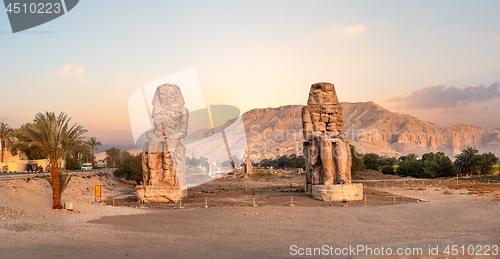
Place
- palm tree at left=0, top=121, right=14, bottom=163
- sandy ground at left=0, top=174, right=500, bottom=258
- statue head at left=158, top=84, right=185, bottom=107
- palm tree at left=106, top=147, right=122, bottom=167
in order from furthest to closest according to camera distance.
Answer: palm tree at left=106, top=147, right=122, bottom=167, palm tree at left=0, top=121, right=14, bottom=163, statue head at left=158, top=84, right=185, bottom=107, sandy ground at left=0, top=174, right=500, bottom=258

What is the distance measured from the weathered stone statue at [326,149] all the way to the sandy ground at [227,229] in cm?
243

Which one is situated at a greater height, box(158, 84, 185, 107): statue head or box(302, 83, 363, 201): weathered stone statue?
box(158, 84, 185, 107): statue head

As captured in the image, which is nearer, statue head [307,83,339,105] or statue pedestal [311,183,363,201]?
statue pedestal [311,183,363,201]

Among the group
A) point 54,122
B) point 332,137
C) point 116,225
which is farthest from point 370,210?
point 54,122

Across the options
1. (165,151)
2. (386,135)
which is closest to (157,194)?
(165,151)

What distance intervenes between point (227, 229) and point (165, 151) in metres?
8.36

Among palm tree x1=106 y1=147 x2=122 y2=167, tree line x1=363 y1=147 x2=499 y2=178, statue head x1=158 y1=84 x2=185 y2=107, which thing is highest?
statue head x1=158 y1=84 x2=185 y2=107

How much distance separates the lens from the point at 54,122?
1352cm

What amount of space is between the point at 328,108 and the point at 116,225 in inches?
518

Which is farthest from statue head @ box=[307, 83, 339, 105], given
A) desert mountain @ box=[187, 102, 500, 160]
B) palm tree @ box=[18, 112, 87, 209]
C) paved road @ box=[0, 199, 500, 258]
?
desert mountain @ box=[187, 102, 500, 160]

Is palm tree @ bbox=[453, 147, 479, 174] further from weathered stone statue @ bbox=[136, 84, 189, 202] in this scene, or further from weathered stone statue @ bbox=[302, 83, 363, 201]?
weathered stone statue @ bbox=[136, 84, 189, 202]

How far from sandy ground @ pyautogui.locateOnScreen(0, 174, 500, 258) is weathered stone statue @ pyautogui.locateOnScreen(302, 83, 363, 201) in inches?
95.5

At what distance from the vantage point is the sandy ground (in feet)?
24.6

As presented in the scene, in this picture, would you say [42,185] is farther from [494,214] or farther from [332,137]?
[494,214]
